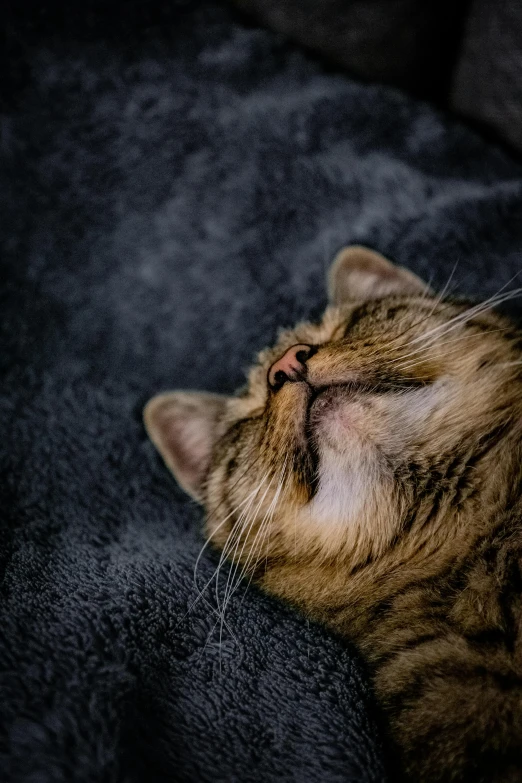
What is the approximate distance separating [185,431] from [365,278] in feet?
1.84

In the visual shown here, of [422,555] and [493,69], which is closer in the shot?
[422,555]

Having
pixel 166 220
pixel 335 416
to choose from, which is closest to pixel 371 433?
pixel 335 416

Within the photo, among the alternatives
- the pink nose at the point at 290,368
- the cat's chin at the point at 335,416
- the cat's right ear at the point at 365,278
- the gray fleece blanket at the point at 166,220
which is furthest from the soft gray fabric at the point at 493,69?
the cat's chin at the point at 335,416

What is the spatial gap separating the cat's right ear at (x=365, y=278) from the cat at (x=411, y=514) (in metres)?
0.19

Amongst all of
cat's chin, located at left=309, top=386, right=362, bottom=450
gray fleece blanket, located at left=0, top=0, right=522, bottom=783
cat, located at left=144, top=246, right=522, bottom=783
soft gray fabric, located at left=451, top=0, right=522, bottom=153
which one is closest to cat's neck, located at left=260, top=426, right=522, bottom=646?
cat, located at left=144, top=246, right=522, bottom=783

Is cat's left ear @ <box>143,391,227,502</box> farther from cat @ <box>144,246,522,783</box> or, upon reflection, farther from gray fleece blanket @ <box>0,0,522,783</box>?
cat @ <box>144,246,522,783</box>

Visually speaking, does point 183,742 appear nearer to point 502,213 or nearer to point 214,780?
point 214,780

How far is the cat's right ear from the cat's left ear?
1.28 feet

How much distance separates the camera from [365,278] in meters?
1.47

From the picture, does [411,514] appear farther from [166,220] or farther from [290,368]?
[166,220]

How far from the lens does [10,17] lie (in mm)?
1506

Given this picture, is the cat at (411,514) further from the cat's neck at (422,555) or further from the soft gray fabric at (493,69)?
the soft gray fabric at (493,69)

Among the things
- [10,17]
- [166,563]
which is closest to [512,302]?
[166,563]

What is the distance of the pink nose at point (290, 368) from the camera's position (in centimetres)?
112
